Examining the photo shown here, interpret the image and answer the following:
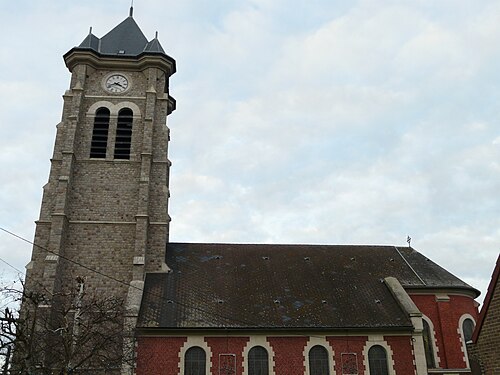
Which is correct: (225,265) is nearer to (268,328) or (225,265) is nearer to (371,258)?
(268,328)

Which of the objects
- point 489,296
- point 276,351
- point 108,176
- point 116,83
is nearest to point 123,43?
point 116,83

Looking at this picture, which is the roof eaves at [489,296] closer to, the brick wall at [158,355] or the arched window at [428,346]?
the brick wall at [158,355]

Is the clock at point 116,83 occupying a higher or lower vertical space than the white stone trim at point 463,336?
higher

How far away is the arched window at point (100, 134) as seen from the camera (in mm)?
29547

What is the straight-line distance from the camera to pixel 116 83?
31688 millimetres

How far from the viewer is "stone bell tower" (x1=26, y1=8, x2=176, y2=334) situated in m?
25.8

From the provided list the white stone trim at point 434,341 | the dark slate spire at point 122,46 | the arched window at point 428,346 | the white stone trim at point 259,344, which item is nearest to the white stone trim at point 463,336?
the white stone trim at point 434,341

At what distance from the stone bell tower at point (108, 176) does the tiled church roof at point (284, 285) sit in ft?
5.52

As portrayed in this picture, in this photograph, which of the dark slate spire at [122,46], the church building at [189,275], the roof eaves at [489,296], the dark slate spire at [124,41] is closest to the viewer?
the roof eaves at [489,296]

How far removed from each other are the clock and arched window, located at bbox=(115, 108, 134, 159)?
154cm

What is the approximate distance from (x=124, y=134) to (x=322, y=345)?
16.3 meters

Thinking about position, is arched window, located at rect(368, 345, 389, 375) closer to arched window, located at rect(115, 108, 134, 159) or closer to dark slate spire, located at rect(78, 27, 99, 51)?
arched window, located at rect(115, 108, 134, 159)

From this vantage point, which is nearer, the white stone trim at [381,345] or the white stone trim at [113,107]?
the white stone trim at [381,345]

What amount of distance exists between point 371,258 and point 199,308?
36.2ft
